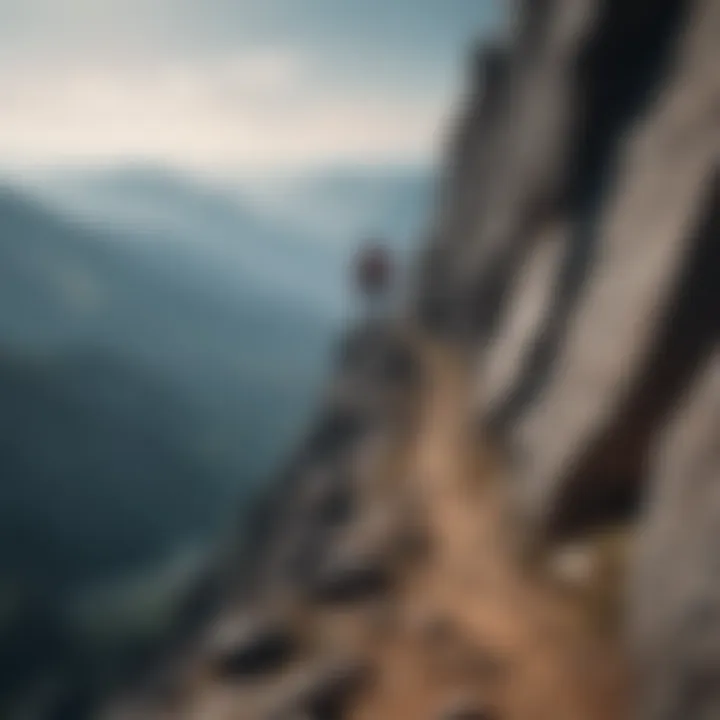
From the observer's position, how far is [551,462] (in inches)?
778

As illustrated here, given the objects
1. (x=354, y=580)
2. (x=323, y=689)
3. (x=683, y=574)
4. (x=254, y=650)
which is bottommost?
(x=683, y=574)

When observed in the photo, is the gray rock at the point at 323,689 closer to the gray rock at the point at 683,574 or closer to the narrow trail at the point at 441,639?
the narrow trail at the point at 441,639

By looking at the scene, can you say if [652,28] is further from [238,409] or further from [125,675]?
[238,409]

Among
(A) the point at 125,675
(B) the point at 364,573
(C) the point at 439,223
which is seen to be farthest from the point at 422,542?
(C) the point at 439,223

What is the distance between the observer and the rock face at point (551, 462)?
13.2 m

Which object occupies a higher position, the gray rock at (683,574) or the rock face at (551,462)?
the rock face at (551,462)

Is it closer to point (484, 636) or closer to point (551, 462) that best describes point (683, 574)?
point (484, 636)

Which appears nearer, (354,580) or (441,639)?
(441,639)

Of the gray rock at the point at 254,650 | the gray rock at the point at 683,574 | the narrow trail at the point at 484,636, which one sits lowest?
the gray rock at the point at 683,574

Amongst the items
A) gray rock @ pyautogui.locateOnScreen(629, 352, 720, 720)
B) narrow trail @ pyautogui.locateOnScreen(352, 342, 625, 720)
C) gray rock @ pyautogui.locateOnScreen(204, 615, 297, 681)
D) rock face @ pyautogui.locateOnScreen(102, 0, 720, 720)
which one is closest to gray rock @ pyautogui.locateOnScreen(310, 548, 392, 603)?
rock face @ pyautogui.locateOnScreen(102, 0, 720, 720)

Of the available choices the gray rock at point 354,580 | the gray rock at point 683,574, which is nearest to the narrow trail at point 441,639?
the gray rock at point 354,580

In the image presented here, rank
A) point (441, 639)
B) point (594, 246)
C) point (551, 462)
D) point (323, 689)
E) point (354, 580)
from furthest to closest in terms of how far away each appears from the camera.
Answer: point (594, 246) → point (354, 580) → point (551, 462) → point (441, 639) → point (323, 689)

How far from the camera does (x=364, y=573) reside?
21.5m

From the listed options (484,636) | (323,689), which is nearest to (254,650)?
(323,689)
